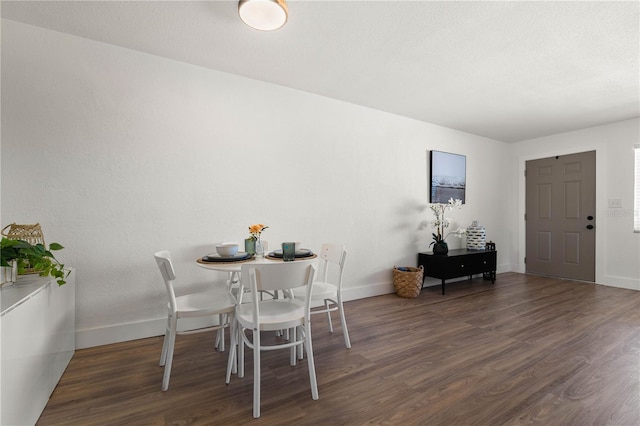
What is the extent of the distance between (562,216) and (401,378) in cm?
501

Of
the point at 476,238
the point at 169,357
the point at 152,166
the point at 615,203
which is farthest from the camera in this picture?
the point at 476,238

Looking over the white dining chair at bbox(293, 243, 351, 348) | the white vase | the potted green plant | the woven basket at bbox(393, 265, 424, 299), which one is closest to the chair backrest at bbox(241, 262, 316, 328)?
the white dining chair at bbox(293, 243, 351, 348)

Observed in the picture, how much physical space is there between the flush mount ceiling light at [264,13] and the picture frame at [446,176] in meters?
3.39

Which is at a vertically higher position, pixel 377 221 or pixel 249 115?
pixel 249 115

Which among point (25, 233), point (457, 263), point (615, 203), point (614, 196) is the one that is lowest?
point (457, 263)

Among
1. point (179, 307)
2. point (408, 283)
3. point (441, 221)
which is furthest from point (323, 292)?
point (441, 221)

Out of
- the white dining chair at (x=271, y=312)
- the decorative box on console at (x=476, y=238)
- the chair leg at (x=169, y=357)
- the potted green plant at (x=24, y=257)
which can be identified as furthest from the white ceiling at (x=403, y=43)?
the chair leg at (x=169, y=357)

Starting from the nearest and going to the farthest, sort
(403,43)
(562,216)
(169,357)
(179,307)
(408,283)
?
(169,357) < (179,307) < (403,43) < (408,283) < (562,216)

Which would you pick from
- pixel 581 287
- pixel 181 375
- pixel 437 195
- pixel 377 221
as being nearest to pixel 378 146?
pixel 377 221

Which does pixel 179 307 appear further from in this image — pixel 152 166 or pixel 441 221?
pixel 441 221

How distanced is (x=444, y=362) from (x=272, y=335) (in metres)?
1.49

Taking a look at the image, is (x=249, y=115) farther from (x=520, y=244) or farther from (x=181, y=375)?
(x=520, y=244)

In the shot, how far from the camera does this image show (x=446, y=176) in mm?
4918

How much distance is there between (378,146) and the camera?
13.8 feet
